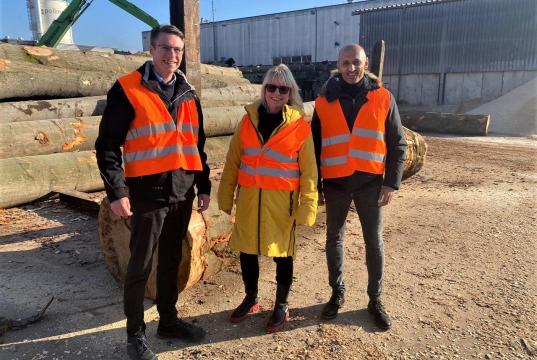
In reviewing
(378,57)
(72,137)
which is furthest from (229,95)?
(72,137)

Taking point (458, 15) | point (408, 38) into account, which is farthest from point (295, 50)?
point (458, 15)

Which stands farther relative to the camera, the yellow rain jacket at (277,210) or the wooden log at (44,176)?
the wooden log at (44,176)

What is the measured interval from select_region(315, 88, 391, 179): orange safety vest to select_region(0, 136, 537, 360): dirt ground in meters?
1.25

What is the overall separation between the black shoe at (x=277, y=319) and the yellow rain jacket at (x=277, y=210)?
0.48 metres

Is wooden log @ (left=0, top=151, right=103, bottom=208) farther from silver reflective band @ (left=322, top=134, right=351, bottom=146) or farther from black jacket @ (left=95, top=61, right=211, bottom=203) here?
silver reflective band @ (left=322, top=134, right=351, bottom=146)

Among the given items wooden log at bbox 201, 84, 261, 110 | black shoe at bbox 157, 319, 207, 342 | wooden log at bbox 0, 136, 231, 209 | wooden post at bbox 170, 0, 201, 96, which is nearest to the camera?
black shoe at bbox 157, 319, 207, 342

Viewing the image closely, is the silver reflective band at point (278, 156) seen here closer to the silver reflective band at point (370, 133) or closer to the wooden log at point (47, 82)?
the silver reflective band at point (370, 133)

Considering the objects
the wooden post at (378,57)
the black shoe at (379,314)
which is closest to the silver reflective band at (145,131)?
the black shoe at (379,314)

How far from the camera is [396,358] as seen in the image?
9.80 feet

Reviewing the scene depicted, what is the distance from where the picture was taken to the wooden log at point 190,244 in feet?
12.0

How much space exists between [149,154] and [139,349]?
1280 millimetres

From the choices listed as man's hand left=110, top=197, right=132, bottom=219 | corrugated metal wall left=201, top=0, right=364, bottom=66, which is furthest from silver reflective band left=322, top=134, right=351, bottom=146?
corrugated metal wall left=201, top=0, right=364, bottom=66

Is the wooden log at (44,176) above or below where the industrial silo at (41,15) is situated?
below

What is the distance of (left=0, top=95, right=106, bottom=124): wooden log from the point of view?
728cm
